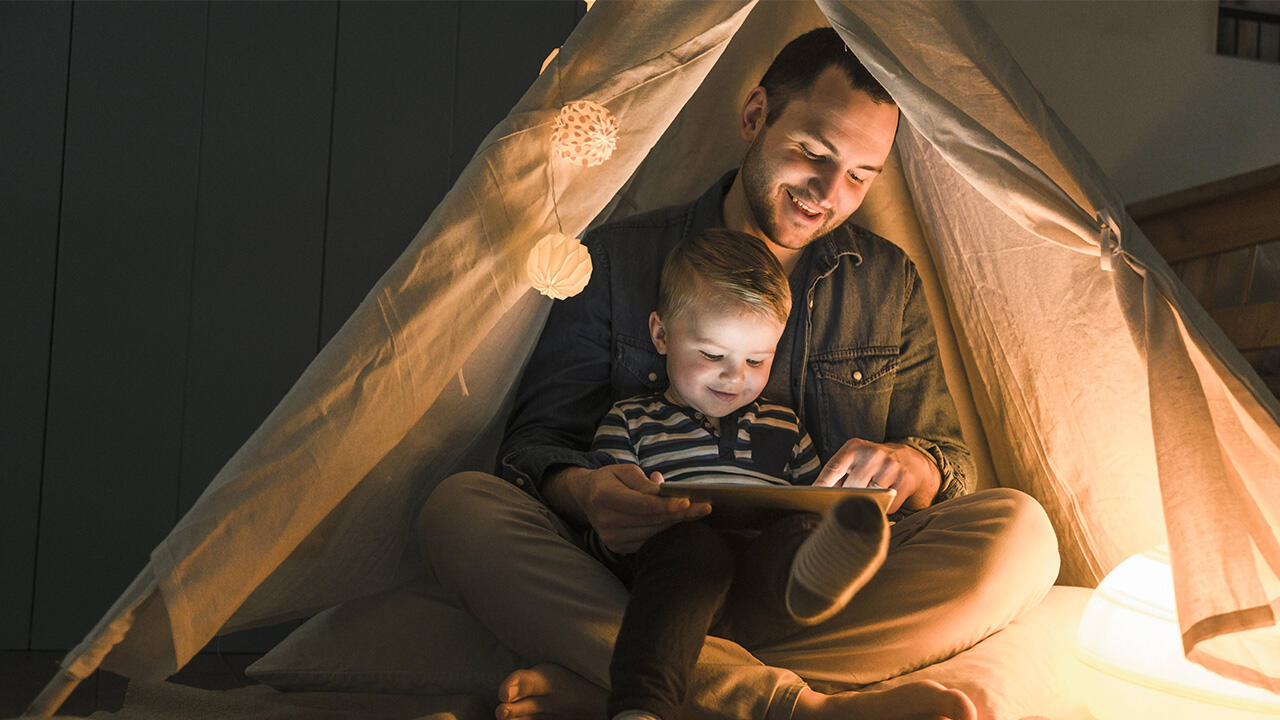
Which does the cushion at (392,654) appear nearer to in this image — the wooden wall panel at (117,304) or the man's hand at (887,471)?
the man's hand at (887,471)

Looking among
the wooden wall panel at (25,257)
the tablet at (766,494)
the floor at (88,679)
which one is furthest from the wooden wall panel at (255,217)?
the tablet at (766,494)

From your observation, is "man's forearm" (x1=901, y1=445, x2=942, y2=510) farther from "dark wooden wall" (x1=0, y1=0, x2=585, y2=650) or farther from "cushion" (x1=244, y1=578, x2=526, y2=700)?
"dark wooden wall" (x1=0, y1=0, x2=585, y2=650)

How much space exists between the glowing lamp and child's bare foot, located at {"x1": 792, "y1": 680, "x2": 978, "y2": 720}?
24 centimetres

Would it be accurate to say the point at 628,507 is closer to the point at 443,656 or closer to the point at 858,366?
the point at 443,656

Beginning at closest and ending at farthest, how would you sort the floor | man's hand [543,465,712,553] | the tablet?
the tablet < man's hand [543,465,712,553] < the floor

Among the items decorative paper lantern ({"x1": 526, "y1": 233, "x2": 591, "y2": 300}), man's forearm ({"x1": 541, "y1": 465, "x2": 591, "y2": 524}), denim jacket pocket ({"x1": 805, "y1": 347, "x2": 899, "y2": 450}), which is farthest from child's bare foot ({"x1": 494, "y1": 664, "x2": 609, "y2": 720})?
denim jacket pocket ({"x1": 805, "y1": 347, "x2": 899, "y2": 450})

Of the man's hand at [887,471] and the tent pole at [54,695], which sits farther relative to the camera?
the man's hand at [887,471]

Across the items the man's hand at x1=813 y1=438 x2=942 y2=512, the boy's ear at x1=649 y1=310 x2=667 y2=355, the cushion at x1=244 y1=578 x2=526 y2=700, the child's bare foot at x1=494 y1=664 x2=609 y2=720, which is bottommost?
the cushion at x1=244 y1=578 x2=526 y2=700

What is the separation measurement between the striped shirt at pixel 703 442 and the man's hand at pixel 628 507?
0.50 feet

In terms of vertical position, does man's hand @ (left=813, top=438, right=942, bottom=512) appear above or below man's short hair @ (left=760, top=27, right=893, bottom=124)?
below

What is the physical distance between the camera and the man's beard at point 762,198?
1.61 meters

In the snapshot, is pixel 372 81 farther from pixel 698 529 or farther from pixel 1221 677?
pixel 1221 677

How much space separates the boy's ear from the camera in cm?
149

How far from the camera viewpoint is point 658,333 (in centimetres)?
150
